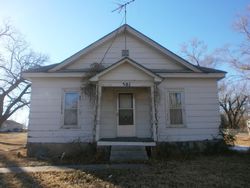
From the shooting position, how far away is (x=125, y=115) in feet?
40.8

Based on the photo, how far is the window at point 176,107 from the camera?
12.7 m

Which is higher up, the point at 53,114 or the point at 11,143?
the point at 53,114

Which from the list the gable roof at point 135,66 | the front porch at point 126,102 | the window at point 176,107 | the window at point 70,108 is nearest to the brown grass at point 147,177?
the front porch at point 126,102

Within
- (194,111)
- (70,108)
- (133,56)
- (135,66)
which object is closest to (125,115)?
(135,66)

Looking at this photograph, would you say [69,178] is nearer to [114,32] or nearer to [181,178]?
[181,178]

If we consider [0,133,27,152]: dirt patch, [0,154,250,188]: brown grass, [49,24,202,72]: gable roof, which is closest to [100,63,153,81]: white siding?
[49,24,202,72]: gable roof

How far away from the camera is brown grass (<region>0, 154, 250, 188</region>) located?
263 inches

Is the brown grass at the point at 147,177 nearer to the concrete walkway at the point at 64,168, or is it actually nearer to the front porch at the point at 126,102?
the concrete walkway at the point at 64,168

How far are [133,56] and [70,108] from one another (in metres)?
4.25

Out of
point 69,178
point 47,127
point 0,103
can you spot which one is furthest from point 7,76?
point 69,178

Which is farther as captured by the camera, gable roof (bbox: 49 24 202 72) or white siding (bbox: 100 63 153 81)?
gable roof (bbox: 49 24 202 72)

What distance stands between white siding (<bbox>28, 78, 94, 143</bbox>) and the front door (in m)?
1.39

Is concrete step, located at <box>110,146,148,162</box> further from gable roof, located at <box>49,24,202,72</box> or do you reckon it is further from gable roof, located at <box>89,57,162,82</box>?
gable roof, located at <box>49,24,202,72</box>

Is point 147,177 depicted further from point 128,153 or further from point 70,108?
point 70,108
